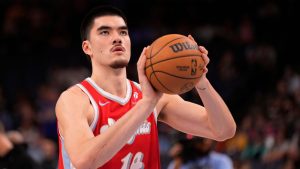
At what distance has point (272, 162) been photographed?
967 centimetres

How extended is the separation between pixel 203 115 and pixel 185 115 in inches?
7.1

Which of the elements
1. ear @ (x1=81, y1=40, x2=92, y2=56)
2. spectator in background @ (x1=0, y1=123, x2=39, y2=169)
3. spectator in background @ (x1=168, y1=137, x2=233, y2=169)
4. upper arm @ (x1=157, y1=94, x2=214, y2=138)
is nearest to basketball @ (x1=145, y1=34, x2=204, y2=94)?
upper arm @ (x1=157, y1=94, x2=214, y2=138)

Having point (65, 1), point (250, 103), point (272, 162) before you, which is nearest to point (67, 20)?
point (65, 1)

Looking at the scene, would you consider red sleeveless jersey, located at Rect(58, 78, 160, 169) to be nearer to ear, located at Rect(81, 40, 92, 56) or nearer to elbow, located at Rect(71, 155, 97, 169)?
ear, located at Rect(81, 40, 92, 56)

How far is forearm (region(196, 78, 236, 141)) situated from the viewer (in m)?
4.62

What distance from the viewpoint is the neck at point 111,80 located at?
489cm

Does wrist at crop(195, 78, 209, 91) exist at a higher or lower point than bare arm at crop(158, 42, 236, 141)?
higher

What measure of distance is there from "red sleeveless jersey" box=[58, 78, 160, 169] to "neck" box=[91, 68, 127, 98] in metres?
0.04

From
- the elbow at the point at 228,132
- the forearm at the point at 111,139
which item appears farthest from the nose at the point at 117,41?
the elbow at the point at 228,132

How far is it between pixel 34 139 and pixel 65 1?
4545 mm

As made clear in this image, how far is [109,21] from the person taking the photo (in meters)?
4.83

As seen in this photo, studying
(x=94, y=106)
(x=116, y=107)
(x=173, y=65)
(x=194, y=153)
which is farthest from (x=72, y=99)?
(x=194, y=153)

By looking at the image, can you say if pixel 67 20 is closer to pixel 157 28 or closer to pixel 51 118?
pixel 157 28

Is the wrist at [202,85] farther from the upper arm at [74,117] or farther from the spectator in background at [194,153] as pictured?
the spectator in background at [194,153]
